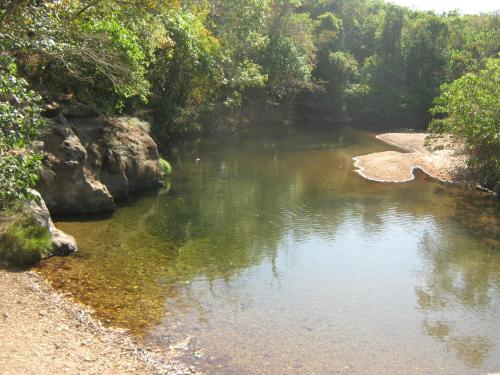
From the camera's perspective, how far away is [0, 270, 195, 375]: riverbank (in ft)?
30.3

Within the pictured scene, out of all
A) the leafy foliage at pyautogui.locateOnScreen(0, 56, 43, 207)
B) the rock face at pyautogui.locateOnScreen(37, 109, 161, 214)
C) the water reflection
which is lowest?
the water reflection

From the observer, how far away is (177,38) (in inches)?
1262

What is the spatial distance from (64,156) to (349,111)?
171ft

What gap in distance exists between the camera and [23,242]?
14133 mm

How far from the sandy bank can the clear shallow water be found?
4.39 m

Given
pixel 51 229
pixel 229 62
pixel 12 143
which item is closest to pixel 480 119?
pixel 229 62

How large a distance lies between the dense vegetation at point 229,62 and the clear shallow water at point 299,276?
14.4 feet

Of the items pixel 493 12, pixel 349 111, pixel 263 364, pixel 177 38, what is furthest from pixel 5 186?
pixel 493 12

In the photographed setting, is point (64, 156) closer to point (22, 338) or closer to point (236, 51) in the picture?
point (22, 338)

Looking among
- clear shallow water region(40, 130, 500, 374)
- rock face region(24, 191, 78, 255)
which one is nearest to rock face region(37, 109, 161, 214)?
clear shallow water region(40, 130, 500, 374)

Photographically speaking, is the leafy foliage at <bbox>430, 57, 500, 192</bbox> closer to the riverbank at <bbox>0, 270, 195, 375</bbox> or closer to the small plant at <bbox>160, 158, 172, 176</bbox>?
the small plant at <bbox>160, 158, 172, 176</bbox>

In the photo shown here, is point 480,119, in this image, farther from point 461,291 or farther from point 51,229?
point 51,229

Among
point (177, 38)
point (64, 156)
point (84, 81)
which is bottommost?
point (64, 156)

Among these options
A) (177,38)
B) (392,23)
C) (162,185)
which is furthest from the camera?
(392,23)
